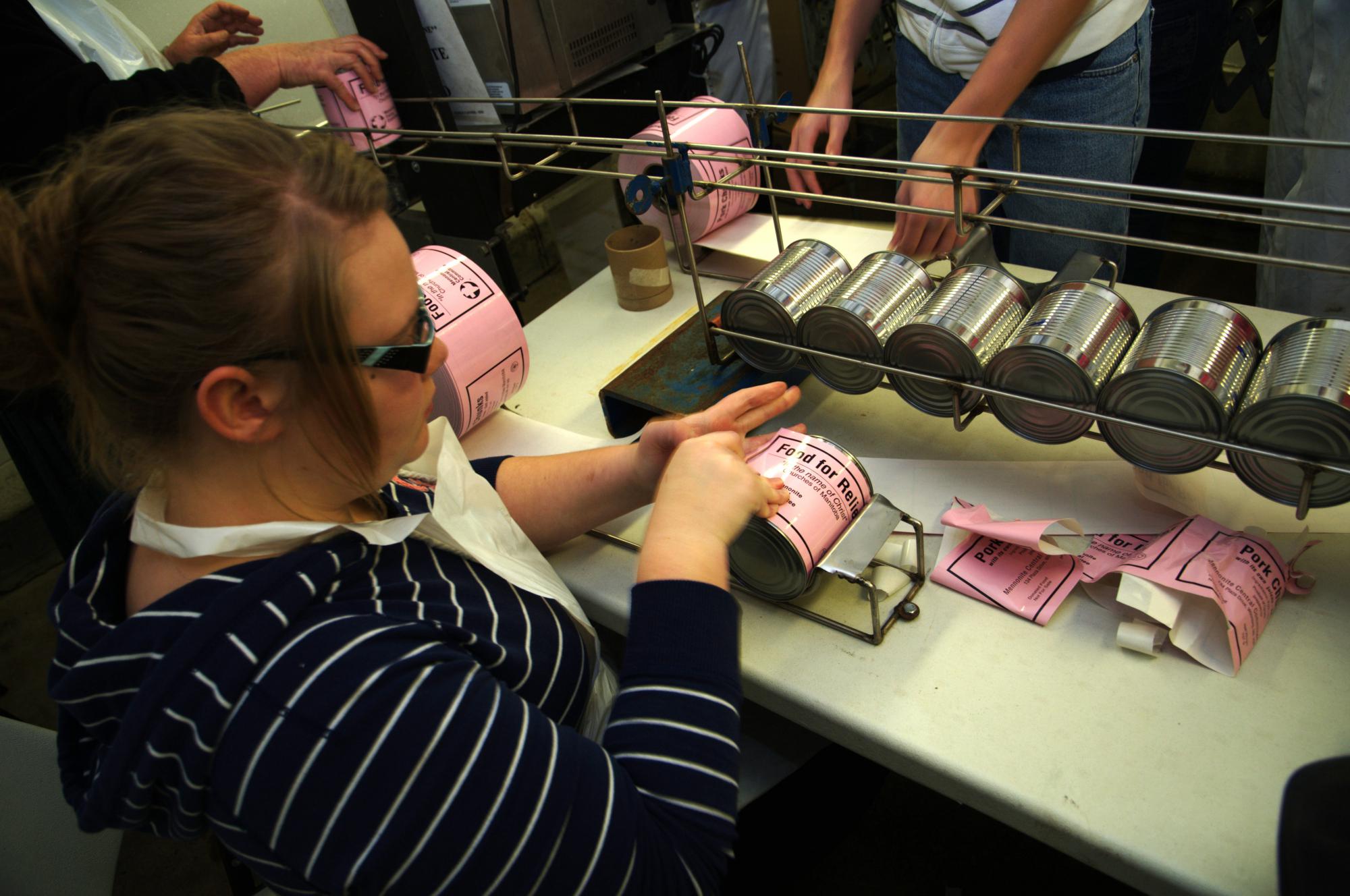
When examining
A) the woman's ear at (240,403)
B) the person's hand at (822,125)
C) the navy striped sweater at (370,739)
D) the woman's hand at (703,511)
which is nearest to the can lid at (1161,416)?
the woman's hand at (703,511)

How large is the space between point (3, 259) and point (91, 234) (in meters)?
0.07

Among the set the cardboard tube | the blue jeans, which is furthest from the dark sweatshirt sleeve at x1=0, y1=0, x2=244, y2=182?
the blue jeans

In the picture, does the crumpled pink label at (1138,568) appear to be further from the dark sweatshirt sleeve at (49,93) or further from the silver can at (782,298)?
the dark sweatshirt sleeve at (49,93)

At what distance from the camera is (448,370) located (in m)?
1.13

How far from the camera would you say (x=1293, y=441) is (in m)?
0.71

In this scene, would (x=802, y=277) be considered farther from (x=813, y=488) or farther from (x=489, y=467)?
(x=489, y=467)

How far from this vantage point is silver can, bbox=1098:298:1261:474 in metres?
0.74

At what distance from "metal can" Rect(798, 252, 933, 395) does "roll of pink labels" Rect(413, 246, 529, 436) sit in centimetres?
45

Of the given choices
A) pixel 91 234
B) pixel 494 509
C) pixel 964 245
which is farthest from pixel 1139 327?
pixel 91 234

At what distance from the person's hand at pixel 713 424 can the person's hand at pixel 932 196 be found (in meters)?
0.29

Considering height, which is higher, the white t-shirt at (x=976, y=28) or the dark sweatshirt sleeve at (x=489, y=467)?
the white t-shirt at (x=976, y=28)

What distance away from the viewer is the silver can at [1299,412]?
2.23 ft

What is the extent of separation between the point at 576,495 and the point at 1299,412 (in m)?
0.72

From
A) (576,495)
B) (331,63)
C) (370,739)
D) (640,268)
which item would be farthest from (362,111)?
(370,739)
